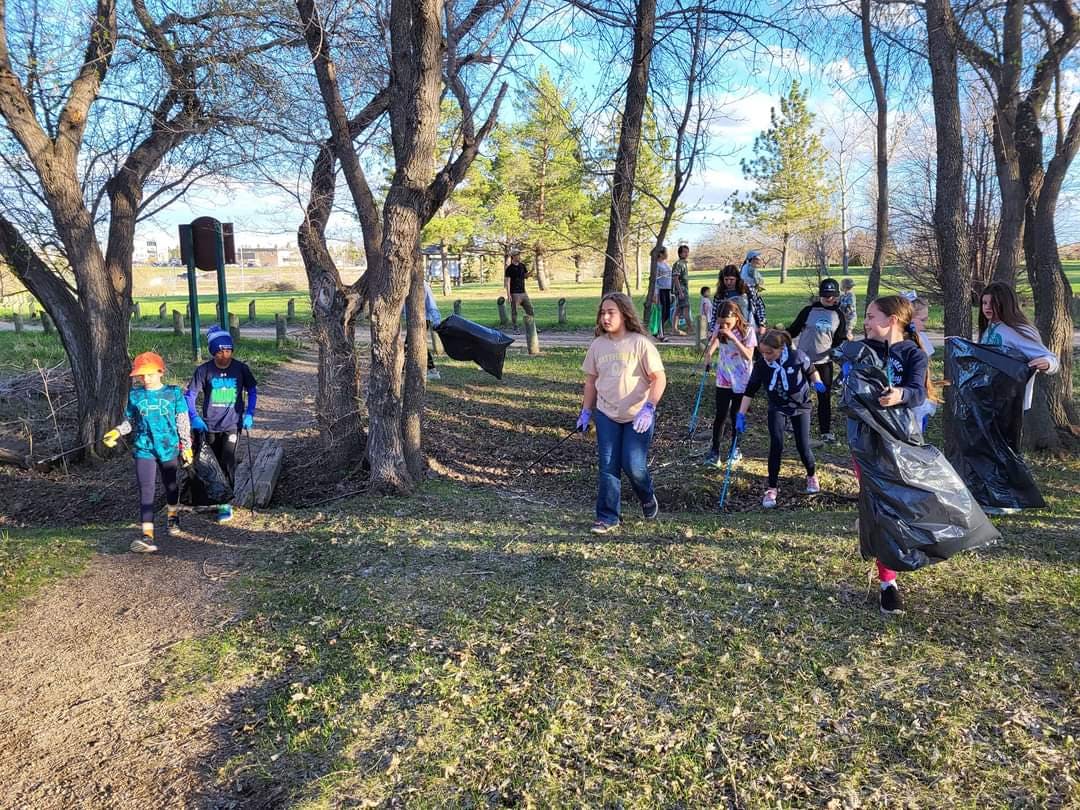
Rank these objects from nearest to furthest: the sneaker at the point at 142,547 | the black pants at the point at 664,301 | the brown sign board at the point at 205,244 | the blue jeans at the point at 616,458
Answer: the blue jeans at the point at 616,458, the sneaker at the point at 142,547, the brown sign board at the point at 205,244, the black pants at the point at 664,301

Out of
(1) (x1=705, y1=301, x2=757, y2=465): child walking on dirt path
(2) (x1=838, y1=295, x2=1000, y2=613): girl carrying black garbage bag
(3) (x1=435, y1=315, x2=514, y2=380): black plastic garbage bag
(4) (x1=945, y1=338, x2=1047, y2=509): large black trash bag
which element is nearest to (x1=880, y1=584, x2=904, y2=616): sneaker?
(2) (x1=838, y1=295, x2=1000, y2=613): girl carrying black garbage bag

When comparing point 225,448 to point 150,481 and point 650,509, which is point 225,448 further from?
point 650,509

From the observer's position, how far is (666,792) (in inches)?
110

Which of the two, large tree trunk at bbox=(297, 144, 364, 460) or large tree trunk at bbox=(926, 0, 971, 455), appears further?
large tree trunk at bbox=(297, 144, 364, 460)

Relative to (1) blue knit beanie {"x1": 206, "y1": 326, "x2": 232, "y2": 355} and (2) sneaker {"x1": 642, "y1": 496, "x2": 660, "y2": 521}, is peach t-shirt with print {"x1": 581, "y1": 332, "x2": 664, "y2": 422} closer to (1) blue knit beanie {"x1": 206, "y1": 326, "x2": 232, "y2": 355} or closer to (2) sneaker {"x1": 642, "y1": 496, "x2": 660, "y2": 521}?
(2) sneaker {"x1": 642, "y1": 496, "x2": 660, "y2": 521}

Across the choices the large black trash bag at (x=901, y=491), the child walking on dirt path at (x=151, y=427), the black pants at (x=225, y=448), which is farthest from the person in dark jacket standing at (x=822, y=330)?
the child walking on dirt path at (x=151, y=427)

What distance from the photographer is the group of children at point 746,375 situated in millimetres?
4301

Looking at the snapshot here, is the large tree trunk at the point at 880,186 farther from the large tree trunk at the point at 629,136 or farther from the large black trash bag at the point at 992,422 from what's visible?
the large black trash bag at the point at 992,422

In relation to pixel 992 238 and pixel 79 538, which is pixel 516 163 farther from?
pixel 79 538

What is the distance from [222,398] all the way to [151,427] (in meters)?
0.70

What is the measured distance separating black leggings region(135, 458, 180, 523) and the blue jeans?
3200 mm

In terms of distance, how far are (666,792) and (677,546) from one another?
2.48m

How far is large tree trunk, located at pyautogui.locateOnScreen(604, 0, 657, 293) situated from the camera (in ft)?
27.5

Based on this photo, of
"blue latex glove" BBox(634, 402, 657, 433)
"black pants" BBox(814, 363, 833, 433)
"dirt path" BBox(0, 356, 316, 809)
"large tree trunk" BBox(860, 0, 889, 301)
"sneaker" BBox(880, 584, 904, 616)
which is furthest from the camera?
"large tree trunk" BBox(860, 0, 889, 301)
